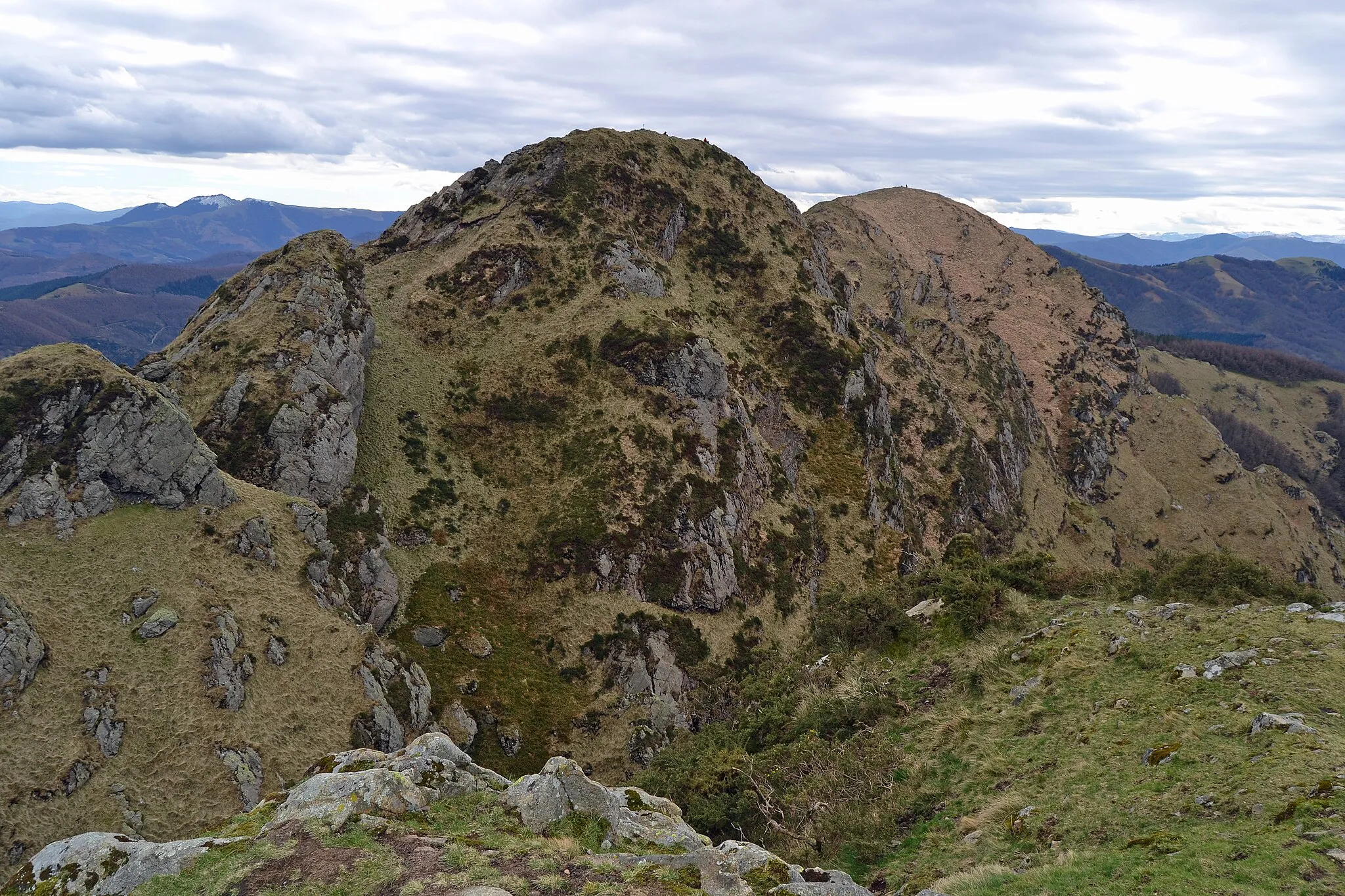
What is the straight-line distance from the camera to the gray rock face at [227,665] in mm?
42312

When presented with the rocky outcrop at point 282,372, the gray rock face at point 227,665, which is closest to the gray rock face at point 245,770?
the gray rock face at point 227,665

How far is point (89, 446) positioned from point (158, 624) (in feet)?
52.4

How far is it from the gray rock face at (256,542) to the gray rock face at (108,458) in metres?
3.33

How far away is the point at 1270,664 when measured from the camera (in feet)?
87.4

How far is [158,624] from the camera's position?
4353 centimetres

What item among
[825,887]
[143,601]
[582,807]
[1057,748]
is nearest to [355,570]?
[143,601]

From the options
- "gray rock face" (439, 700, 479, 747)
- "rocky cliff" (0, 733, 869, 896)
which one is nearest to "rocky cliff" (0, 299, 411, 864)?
"gray rock face" (439, 700, 479, 747)

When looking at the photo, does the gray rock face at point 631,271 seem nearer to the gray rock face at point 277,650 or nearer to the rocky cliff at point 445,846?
the gray rock face at point 277,650

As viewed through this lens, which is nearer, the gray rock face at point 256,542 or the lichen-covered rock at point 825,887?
the lichen-covered rock at point 825,887

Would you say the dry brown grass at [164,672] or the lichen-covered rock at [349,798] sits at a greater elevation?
Result: the lichen-covered rock at [349,798]

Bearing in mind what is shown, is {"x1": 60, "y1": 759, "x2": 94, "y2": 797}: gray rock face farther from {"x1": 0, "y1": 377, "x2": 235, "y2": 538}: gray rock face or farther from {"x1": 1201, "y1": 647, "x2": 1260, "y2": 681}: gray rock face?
{"x1": 1201, "y1": 647, "x2": 1260, "y2": 681}: gray rock face

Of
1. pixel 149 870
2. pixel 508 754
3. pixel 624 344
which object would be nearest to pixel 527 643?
pixel 508 754

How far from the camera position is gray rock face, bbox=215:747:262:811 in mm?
38278

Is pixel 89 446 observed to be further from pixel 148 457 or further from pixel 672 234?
pixel 672 234
